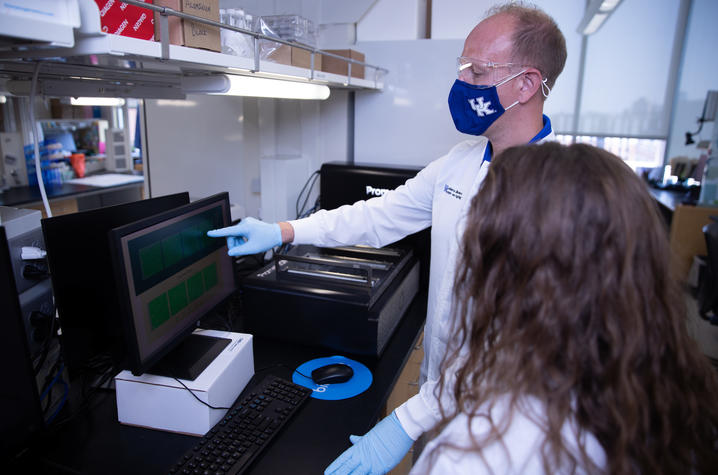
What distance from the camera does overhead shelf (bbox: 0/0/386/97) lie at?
75cm

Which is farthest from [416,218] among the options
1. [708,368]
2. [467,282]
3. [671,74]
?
[671,74]

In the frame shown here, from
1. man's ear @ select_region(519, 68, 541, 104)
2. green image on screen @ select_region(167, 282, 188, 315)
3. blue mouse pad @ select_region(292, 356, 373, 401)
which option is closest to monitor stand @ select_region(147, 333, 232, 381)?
green image on screen @ select_region(167, 282, 188, 315)

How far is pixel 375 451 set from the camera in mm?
925

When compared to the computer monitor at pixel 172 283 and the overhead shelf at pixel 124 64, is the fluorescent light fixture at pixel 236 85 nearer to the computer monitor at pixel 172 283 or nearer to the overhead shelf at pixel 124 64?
the overhead shelf at pixel 124 64

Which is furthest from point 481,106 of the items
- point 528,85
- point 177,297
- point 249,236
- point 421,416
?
point 177,297

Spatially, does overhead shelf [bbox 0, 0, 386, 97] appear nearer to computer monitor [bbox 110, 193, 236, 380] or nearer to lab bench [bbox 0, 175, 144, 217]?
computer monitor [bbox 110, 193, 236, 380]

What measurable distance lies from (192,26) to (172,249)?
46 cm

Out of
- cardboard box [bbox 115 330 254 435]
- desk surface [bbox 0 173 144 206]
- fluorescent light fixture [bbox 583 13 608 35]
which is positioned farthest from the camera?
fluorescent light fixture [bbox 583 13 608 35]

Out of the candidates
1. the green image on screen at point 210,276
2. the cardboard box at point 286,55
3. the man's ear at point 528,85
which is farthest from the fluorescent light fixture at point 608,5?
the green image on screen at point 210,276

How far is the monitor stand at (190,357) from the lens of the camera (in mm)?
988

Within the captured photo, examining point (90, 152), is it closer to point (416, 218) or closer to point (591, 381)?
point (416, 218)

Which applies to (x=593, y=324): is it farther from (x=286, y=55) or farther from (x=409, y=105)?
(x=409, y=105)

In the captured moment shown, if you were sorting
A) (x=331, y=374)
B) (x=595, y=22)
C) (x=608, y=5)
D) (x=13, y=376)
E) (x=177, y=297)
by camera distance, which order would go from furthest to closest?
(x=595, y=22), (x=608, y=5), (x=331, y=374), (x=177, y=297), (x=13, y=376)

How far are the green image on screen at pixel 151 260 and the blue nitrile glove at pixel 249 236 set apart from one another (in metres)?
0.19
